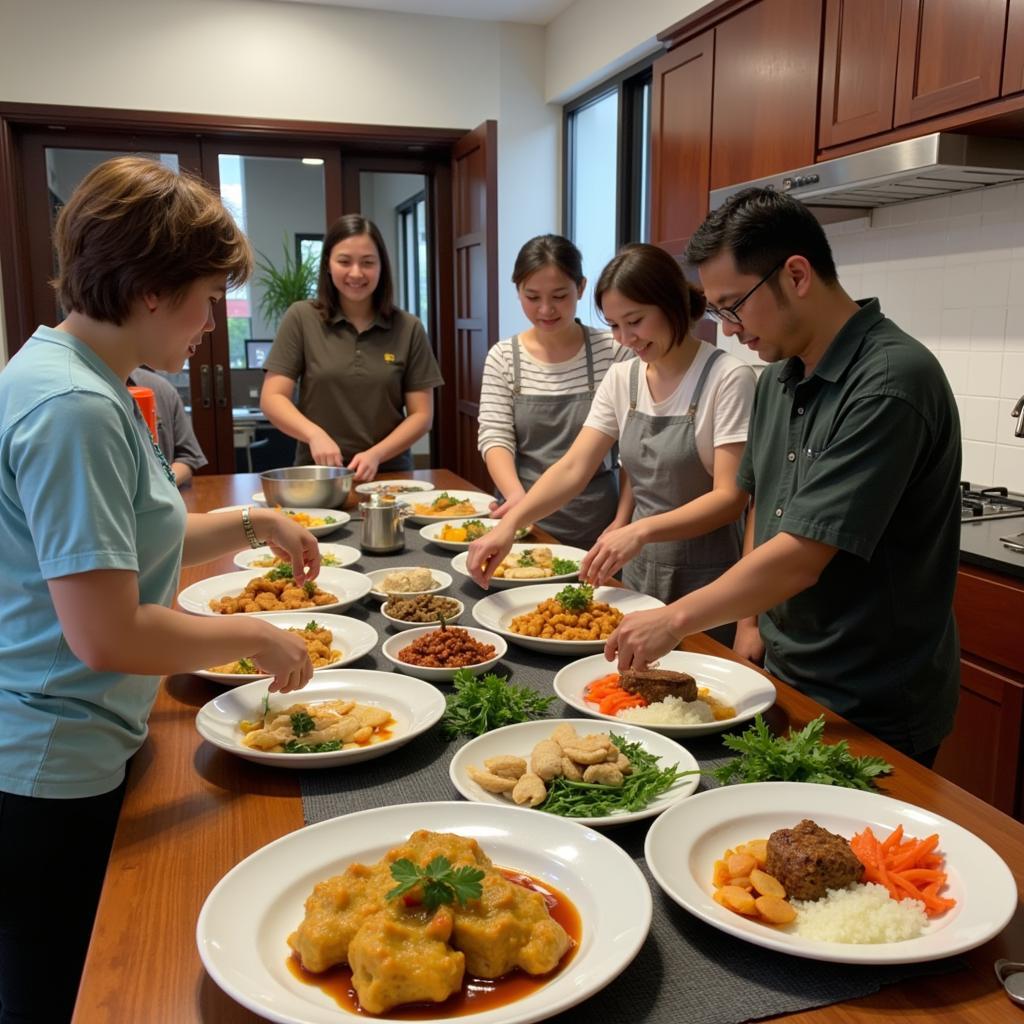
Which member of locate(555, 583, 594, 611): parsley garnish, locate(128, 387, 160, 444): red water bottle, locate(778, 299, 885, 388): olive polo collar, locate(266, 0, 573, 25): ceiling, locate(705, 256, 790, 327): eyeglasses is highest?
locate(266, 0, 573, 25): ceiling

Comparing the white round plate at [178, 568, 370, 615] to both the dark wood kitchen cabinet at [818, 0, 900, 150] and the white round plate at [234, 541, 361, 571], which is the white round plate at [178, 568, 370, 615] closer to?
the white round plate at [234, 541, 361, 571]

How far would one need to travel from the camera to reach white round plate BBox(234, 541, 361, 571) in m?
2.39

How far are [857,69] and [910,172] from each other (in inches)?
21.4

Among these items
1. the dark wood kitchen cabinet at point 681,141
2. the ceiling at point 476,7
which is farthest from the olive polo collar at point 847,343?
the ceiling at point 476,7

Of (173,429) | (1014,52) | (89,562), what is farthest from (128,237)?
(173,429)

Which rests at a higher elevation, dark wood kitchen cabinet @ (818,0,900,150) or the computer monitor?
dark wood kitchen cabinet @ (818,0,900,150)

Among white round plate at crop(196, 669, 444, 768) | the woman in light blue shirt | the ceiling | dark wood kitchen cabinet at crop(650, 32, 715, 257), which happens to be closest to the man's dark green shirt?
white round plate at crop(196, 669, 444, 768)

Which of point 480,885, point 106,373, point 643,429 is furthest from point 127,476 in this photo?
point 643,429

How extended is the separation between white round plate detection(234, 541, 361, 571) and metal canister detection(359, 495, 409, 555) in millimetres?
50

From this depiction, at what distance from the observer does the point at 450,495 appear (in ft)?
10.4

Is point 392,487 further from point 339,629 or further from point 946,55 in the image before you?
point 946,55

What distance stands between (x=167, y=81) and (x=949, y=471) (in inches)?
199

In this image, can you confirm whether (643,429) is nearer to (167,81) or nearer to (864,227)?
(864,227)

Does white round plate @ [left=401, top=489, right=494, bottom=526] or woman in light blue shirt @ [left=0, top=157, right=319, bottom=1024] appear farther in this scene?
white round plate @ [left=401, top=489, right=494, bottom=526]
